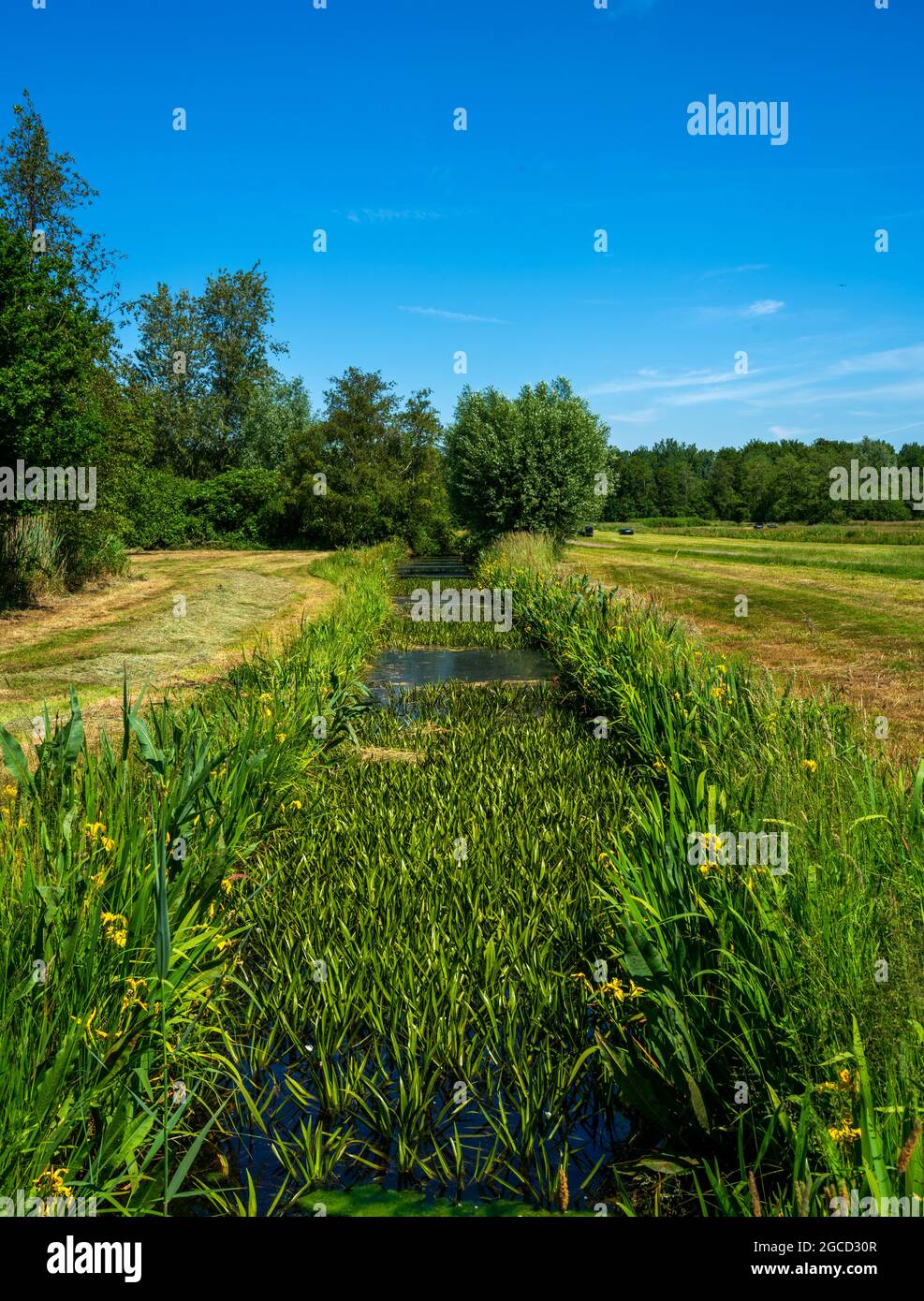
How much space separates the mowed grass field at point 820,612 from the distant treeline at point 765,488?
5558 centimetres

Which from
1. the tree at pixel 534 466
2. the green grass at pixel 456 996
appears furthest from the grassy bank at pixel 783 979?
the tree at pixel 534 466

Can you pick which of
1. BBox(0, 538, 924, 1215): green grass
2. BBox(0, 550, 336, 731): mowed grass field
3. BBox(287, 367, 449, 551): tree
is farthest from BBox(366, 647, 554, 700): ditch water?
BBox(287, 367, 449, 551): tree

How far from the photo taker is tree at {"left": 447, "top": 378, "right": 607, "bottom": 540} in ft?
85.9

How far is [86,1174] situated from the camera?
8.16 ft

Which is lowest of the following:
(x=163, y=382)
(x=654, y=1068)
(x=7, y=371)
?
(x=654, y=1068)

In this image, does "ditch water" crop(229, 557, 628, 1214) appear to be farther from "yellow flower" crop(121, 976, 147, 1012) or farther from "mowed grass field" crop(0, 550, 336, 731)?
"mowed grass field" crop(0, 550, 336, 731)

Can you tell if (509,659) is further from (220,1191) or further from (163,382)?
(163,382)

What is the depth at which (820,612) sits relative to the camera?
55.5 feet

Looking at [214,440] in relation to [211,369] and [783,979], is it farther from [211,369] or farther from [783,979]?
[783,979]

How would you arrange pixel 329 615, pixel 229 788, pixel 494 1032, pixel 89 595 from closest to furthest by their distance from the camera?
pixel 494 1032
pixel 229 788
pixel 329 615
pixel 89 595

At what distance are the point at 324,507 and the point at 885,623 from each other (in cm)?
2603

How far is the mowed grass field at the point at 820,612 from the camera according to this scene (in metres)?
9.11

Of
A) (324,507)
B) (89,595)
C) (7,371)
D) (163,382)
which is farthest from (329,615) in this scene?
(163,382)

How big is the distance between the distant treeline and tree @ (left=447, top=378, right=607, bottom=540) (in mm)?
65593
